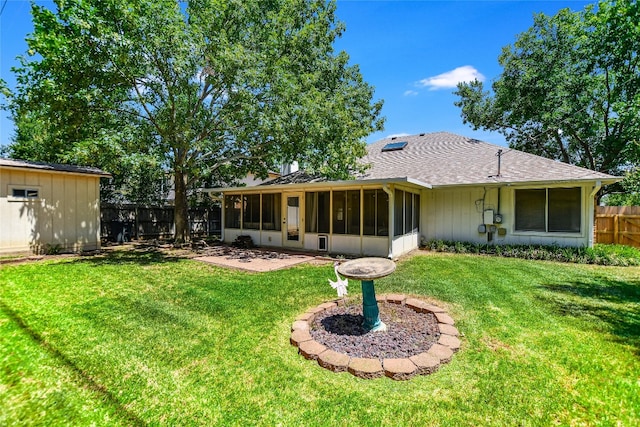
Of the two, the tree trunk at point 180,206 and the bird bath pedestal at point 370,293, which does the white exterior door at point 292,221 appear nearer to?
the tree trunk at point 180,206

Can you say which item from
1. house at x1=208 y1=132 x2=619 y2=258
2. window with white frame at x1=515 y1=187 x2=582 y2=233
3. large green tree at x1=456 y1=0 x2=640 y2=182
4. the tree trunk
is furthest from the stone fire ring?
large green tree at x1=456 y1=0 x2=640 y2=182

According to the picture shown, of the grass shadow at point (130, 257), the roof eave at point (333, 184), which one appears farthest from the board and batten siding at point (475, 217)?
the grass shadow at point (130, 257)

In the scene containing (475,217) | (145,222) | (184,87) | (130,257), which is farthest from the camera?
(145,222)

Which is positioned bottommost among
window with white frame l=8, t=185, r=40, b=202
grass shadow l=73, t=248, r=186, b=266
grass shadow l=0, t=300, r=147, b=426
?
grass shadow l=0, t=300, r=147, b=426

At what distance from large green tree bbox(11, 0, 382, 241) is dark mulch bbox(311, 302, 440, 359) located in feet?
20.4

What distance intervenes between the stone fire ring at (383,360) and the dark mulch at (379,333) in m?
0.13

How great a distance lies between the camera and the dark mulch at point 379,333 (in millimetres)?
3285

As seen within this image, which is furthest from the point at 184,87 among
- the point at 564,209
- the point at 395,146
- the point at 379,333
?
the point at 564,209

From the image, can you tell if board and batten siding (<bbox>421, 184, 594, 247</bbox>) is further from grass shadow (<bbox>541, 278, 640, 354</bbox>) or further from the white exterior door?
the white exterior door

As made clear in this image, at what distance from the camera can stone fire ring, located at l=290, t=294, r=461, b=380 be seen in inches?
110

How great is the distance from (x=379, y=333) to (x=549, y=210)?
8.41 metres

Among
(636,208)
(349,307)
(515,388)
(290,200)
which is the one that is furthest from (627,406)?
(636,208)

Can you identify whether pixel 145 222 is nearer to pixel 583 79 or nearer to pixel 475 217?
pixel 475 217

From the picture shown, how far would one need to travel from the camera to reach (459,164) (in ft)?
36.7
